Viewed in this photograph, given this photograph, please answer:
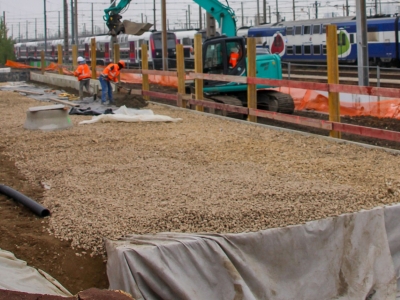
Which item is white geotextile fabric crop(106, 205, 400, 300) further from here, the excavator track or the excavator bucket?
the excavator bucket

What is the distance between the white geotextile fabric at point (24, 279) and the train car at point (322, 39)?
27167mm

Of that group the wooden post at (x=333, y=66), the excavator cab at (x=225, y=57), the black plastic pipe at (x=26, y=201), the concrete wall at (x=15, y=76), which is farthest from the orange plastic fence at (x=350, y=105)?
the concrete wall at (x=15, y=76)

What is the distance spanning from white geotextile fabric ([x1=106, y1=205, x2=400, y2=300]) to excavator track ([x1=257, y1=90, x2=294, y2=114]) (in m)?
10.2

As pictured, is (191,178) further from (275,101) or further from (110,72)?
(110,72)

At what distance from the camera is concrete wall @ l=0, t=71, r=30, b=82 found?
3227 cm

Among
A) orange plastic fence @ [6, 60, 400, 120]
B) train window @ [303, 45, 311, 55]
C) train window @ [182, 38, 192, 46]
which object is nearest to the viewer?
orange plastic fence @ [6, 60, 400, 120]

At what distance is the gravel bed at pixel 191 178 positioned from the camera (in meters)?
5.97

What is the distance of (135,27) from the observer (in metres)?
20.0

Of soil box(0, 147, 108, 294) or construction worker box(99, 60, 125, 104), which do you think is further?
construction worker box(99, 60, 125, 104)

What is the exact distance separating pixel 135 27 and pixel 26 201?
14149 millimetres

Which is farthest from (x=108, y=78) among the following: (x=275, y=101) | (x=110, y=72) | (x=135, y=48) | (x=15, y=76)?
(x=135, y=48)

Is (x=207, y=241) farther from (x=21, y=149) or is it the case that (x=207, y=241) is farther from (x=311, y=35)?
(x=311, y=35)

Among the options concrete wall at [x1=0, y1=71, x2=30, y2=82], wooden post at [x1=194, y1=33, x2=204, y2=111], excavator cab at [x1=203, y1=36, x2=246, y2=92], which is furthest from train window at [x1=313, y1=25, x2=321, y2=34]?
wooden post at [x1=194, y1=33, x2=204, y2=111]

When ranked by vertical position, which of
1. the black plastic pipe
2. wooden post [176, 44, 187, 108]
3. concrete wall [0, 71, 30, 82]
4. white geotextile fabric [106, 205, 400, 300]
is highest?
concrete wall [0, 71, 30, 82]
